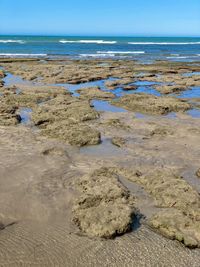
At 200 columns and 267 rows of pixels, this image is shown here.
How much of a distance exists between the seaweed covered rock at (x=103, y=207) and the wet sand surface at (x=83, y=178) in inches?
1.2

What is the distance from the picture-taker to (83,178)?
7996mm

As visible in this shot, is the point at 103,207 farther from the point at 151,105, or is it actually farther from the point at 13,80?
the point at 13,80

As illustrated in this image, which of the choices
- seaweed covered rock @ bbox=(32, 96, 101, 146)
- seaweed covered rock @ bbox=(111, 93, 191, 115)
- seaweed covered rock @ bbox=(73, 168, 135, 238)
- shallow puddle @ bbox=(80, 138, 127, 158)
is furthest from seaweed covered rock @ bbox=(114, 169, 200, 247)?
seaweed covered rock @ bbox=(111, 93, 191, 115)

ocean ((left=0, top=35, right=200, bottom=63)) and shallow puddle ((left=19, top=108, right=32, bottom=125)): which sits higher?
shallow puddle ((left=19, top=108, right=32, bottom=125))

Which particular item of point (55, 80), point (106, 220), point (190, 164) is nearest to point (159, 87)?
point (55, 80)

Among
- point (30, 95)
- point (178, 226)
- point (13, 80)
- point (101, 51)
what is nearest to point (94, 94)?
point (30, 95)

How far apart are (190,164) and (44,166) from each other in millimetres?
3635

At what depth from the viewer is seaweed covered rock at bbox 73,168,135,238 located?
6.06 metres

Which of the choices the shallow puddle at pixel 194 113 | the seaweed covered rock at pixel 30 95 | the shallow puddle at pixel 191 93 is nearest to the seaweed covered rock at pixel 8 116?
the seaweed covered rock at pixel 30 95

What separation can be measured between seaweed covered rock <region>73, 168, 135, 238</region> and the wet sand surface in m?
0.03

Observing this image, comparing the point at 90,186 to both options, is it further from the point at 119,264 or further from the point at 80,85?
the point at 80,85

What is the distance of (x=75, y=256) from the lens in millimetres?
5512

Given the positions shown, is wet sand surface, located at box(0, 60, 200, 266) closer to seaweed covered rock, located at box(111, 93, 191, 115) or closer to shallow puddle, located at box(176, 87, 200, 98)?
seaweed covered rock, located at box(111, 93, 191, 115)

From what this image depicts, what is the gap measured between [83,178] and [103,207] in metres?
1.54
